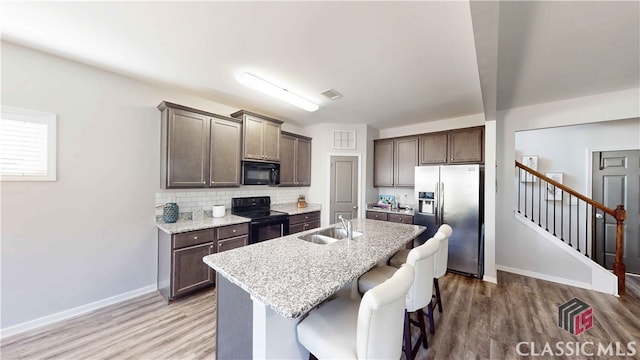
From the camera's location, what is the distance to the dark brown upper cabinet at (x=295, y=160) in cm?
405

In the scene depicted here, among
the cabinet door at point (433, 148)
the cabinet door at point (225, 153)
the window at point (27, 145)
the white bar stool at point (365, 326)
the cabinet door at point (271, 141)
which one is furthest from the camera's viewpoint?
the cabinet door at point (433, 148)

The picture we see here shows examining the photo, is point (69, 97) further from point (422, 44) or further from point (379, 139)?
point (379, 139)

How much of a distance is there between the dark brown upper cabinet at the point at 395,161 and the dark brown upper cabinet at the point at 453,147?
0.63 ft

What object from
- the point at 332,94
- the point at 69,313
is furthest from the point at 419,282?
the point at 69,313

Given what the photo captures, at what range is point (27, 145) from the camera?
2039mm

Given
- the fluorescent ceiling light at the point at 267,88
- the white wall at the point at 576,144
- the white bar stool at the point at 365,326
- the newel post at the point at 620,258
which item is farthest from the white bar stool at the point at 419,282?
the white wall at the point at 576,144

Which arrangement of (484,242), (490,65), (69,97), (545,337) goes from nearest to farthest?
(490,65) → (545,337) → (69,97) → (484,242)

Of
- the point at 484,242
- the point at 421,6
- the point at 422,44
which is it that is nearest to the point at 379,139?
the point at 484,242

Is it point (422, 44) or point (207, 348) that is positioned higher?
point (422, 44)

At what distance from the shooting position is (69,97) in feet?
7.31

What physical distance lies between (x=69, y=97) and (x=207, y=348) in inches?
108

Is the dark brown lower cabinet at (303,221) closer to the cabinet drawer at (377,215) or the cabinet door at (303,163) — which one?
the cabinet door at (303,163)

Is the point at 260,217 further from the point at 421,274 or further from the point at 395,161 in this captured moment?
the point at 395,161

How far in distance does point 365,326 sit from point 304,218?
3.04 metres
